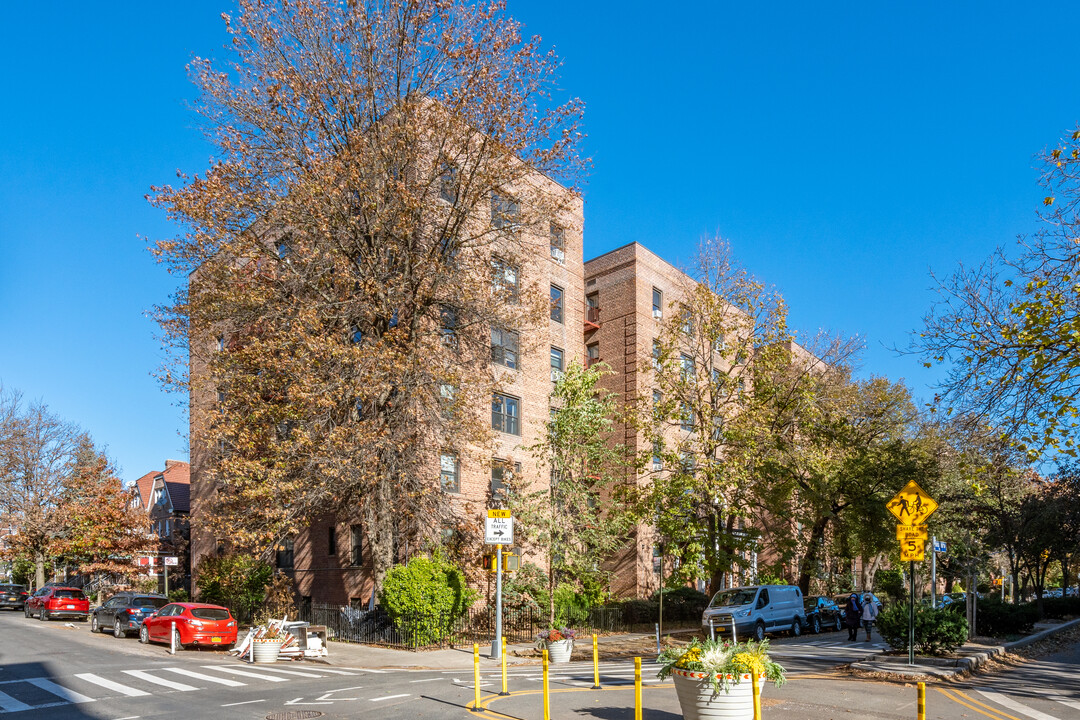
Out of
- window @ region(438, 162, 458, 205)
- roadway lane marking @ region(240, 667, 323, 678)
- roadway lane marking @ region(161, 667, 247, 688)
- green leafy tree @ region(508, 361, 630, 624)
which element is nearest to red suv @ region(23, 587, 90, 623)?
green leafy tree @ region(508, 361, 630, 624)

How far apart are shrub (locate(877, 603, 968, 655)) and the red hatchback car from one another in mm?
18705

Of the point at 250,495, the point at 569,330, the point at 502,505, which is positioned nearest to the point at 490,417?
the point at 502,505

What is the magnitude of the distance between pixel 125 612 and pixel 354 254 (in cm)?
1558

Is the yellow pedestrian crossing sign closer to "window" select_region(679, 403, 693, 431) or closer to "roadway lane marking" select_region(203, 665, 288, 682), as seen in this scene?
"roadway lane marking" select_region(203, 665, 288, 682)

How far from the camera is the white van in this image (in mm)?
26891

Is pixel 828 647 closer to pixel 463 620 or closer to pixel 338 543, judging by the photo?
pixel 463 620

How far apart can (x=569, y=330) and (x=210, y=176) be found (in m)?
19.5

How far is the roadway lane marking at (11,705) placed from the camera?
43.7 ft

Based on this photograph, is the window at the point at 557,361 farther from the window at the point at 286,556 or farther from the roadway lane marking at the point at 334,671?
the roadway lane marking at the point at 334,671

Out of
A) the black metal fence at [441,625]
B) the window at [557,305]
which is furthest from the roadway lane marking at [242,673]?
the window at [557,305]

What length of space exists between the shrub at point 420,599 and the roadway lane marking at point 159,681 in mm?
7325

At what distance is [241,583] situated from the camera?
108 ft

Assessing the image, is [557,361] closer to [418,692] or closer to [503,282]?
Result: [503,282]

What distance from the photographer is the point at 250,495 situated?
21.8m
